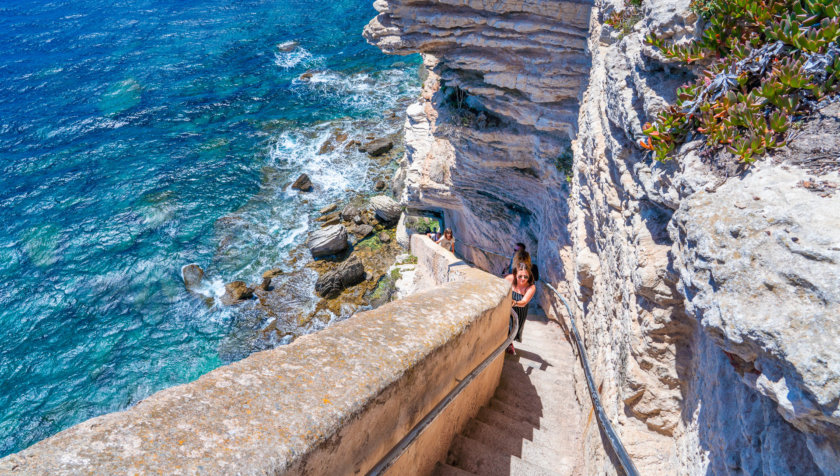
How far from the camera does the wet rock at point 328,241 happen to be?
19547 millimetres

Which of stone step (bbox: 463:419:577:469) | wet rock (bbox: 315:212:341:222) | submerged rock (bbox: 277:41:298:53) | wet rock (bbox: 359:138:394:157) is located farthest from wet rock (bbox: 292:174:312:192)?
stone step (bbox: 463:419:577:469)

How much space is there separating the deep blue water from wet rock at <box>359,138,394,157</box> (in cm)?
101

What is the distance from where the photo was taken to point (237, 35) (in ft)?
117

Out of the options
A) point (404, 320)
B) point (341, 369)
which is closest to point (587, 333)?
point (404, 320)

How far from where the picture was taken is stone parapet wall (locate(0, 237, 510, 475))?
284cm

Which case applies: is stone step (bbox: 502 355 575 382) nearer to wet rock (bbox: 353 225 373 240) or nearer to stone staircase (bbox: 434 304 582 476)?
stone staircase (bbox: 434 304 582 476)

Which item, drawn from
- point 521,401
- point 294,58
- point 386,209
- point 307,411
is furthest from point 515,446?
point 294,58

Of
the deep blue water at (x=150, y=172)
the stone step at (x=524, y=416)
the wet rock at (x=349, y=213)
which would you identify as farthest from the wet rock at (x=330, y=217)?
the stone step at (x=524, y=416)

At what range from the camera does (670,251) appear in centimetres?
434

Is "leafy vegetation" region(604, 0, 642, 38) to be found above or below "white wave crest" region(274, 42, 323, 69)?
above

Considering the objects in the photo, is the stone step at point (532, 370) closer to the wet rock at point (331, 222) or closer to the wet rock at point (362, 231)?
the wet rock at point (362, 231)

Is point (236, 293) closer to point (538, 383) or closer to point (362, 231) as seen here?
point (362, 231)

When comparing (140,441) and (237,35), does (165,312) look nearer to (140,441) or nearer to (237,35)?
(140,441)

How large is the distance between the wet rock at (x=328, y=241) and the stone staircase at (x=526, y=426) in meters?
12.5
